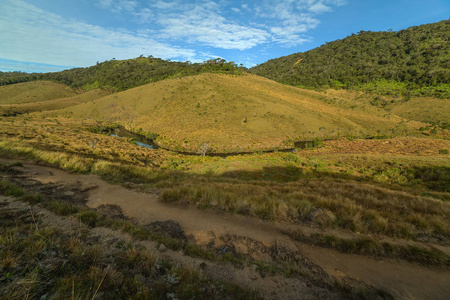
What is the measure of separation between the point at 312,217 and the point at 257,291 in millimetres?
4383

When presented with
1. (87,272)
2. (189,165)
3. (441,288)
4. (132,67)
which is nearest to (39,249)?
(87,272)

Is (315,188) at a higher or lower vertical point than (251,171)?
higher

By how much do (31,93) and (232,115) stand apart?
113 m

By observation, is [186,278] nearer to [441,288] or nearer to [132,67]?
[441,288]

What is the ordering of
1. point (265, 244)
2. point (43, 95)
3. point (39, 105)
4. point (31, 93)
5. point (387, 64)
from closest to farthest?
point (265, 244), point (39, 105), point (31, 93), point (43, 95), point (387, 64)

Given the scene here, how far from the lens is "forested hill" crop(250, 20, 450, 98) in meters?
81.8

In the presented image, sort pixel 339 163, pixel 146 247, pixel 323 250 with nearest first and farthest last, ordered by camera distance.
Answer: pixel 146 247, pixel 323 250, pixel 339 163

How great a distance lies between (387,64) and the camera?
10475 centimetres

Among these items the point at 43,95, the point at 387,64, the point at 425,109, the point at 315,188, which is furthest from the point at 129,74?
the point at 387,64

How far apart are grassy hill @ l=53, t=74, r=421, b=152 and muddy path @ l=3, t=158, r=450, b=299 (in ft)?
88.4

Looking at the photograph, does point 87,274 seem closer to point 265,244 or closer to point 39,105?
point 265,244

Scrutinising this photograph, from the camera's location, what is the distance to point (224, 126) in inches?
1679

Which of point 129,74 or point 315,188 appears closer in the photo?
point 315,188

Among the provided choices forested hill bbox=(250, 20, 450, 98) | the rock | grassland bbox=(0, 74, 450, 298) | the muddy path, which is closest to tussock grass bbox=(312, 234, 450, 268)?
grassland bbox=(0, 74, 450, 298)
